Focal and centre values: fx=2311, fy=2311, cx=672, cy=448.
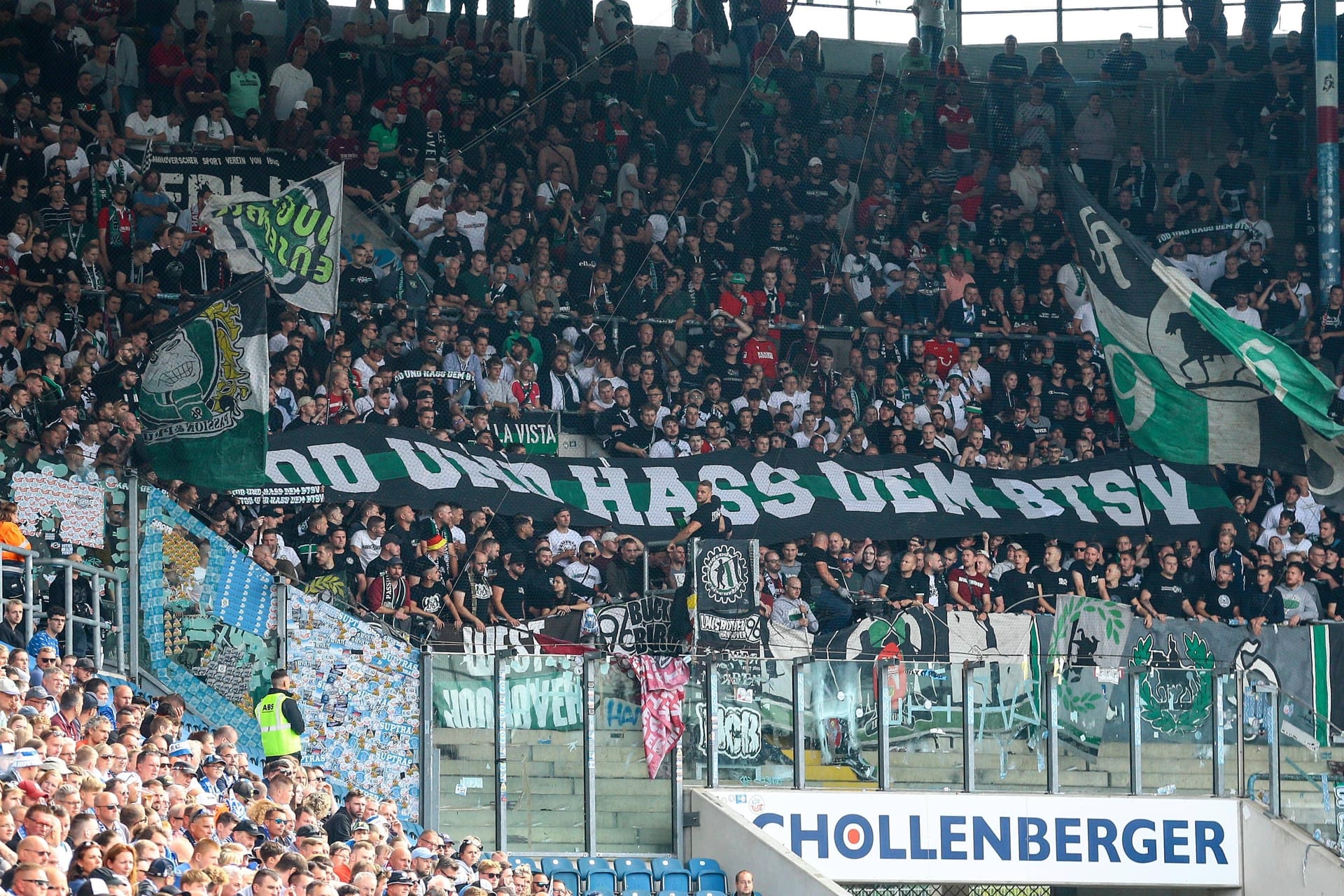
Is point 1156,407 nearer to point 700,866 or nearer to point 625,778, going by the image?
point 625,778

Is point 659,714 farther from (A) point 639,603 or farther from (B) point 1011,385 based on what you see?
(B) point 1011,385

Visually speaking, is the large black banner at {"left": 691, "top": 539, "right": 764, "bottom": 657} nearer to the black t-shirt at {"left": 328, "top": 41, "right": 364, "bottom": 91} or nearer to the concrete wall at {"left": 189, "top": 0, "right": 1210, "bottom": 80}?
the black t-shirt at {"left": 328, "top": 41, "right": 364, "bottom": 91}

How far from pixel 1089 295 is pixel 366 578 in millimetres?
8189

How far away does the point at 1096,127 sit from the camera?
2533 cm

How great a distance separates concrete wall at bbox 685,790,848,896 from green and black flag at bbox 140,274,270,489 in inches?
172

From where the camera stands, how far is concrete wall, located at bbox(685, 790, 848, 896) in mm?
17188

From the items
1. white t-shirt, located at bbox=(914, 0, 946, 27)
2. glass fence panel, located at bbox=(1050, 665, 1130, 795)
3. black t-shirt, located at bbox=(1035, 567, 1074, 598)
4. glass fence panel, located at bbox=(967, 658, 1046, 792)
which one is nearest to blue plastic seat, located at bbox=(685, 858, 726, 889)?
glass fence panel, located at bbox=(967, 658, 1046, 792)

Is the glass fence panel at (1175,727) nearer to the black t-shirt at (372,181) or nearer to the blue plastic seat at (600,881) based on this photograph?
the blue plastic seat at (600,881)

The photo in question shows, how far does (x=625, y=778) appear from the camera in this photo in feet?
59.7

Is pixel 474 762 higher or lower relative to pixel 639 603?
lower

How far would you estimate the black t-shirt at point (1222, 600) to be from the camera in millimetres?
20281

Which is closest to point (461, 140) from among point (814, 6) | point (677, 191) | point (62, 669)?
point (677, 191)

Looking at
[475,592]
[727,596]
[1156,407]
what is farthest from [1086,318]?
[475,592]

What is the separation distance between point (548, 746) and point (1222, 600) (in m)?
6.34
